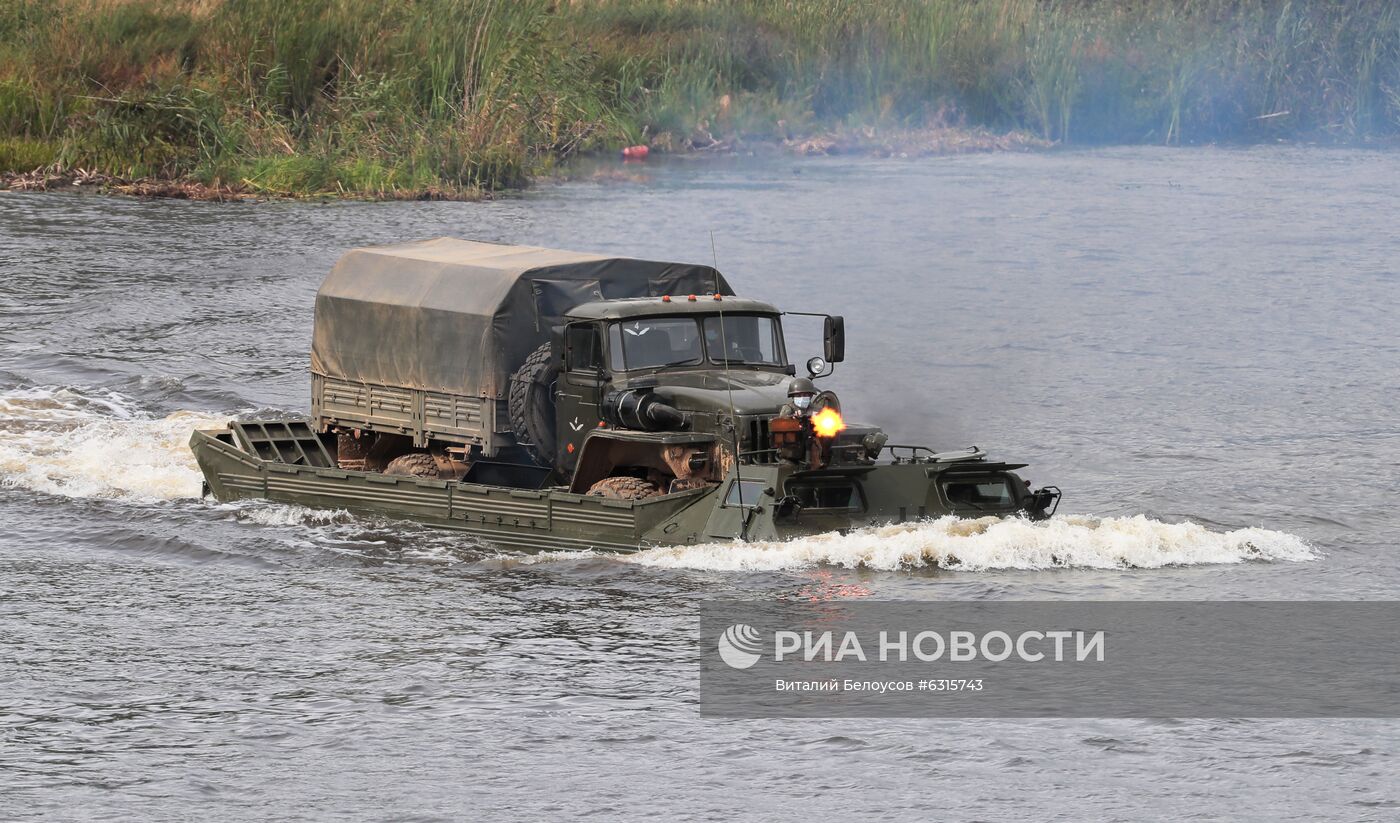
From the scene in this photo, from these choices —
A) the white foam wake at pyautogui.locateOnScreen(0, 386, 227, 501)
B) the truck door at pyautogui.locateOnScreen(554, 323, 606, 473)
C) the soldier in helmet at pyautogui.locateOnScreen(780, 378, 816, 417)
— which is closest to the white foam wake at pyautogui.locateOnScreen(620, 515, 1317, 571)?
the soldier in helmet at pyautogui.locateOnScreen(780, 378, 816, 417)

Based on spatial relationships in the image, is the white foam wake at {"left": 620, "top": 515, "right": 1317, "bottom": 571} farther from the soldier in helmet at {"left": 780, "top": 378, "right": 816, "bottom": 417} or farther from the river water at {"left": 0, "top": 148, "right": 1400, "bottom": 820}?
the soldier in helmet at {"left": 780, "top": 378, "right": 816, "bottom": 417}

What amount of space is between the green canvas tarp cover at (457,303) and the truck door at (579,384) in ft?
2.54

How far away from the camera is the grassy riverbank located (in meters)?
43.8

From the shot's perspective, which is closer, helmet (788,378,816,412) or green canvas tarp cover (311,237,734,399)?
helmet (788,378,816,412)

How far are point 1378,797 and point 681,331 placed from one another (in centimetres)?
871

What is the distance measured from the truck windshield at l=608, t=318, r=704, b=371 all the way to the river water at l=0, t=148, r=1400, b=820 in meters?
1.99

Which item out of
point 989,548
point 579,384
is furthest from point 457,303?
point 989,548

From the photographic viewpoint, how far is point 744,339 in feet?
68.8

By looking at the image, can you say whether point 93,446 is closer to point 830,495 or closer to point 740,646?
point 830,495

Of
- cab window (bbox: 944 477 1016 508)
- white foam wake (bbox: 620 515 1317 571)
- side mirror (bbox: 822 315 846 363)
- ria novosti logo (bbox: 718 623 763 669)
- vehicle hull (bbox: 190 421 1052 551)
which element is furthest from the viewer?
side mirror (bbox: 822 315 846 363)

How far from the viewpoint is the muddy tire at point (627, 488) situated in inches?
791

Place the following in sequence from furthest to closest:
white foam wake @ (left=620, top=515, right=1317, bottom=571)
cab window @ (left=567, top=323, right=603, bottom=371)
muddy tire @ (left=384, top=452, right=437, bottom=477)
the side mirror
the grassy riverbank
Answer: the grassy riverbank < muddy tire @ (left=384, top=452, right=437, bottom=477) < the side mirror < cab window @ (left=567, top=323, right=603, bottom=371) < white foam wake @ (left=620, top=515, right=1317, bottom=571)

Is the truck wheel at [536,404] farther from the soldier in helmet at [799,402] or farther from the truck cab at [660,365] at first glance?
the soldier in helmet at [799,402]

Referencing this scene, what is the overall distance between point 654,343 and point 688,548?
88.9 inches
